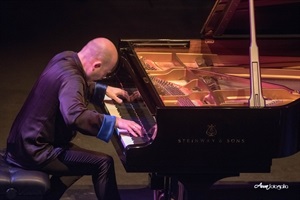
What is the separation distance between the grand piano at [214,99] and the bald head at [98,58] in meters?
0.21

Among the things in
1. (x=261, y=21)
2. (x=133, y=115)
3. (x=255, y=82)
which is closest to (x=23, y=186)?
(x=133, y=115)

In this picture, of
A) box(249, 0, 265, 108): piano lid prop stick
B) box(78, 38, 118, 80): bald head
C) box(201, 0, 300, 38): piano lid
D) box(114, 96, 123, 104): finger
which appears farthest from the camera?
box(201, 0, 300, 38): piano lid

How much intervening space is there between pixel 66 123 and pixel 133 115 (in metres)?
0.53

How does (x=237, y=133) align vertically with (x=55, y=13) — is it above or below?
below

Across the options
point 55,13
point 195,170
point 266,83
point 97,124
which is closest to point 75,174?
point 97,124

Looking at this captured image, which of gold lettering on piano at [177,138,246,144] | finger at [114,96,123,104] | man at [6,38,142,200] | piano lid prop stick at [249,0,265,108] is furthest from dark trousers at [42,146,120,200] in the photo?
piano lid prop stick at [249,0,265,108]

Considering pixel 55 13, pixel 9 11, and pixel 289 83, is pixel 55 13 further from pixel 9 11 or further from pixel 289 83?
pixel 289 83

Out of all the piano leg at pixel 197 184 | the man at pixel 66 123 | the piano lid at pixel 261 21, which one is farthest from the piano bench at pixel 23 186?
the piano lid at pixel 261 21

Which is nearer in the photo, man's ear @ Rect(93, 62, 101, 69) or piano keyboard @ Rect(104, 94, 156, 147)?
piano keyboard @ Rect(104, 94, 156, 147)

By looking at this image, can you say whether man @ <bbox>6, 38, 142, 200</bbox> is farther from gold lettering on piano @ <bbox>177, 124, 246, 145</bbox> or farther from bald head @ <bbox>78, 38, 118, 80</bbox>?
gold lettering on piano @ <bbox>177, 124, 246, 145</bbox>

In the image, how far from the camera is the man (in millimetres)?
3268

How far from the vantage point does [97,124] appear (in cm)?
327

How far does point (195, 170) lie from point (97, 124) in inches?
19.7

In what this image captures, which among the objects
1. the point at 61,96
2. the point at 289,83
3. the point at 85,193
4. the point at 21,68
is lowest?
the point at 85,193
